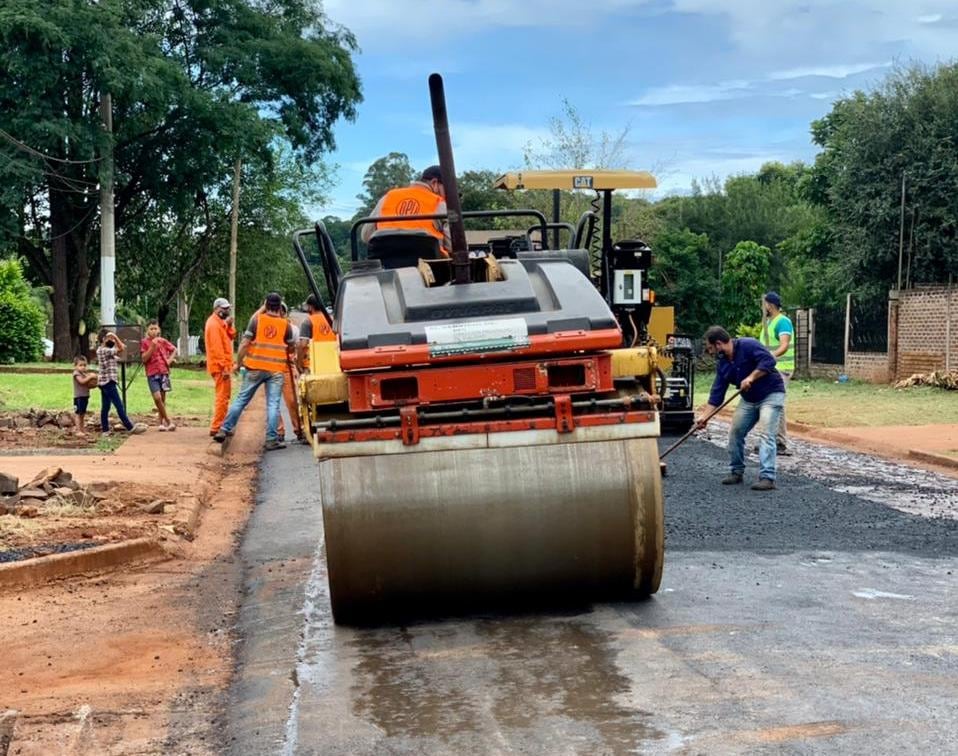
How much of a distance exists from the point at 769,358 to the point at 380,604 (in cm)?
666

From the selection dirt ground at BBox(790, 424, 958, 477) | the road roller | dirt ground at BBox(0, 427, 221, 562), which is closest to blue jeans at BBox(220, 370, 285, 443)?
dirt ground at BBox(0, 427, 221, 562)

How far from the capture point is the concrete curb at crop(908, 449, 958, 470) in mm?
14703

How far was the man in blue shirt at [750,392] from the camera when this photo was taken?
12336 millimetres

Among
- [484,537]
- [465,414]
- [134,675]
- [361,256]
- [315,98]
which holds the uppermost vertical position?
[315,98]

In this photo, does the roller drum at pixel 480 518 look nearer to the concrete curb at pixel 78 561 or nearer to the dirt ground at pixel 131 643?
the dirt ground at pixel 131 643

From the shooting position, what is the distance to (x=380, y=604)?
267 inches

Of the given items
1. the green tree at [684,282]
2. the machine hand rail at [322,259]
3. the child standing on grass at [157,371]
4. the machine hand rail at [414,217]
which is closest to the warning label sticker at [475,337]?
the machine hand rail at [414,217]

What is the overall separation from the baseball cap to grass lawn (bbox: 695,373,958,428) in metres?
12.0

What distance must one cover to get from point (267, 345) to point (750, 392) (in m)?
6.00

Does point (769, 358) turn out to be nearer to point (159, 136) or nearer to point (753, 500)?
point (753, 500)

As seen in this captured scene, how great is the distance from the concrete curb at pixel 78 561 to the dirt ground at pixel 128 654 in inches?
4.5

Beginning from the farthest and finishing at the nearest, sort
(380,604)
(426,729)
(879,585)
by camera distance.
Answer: (879,585)
(380,604)
(426,729)

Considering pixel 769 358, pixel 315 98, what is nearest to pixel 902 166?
pixel 315 98

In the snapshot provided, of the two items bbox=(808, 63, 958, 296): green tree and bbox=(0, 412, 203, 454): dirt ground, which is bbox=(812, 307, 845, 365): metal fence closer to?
bbox=(808, 63, 958, 296): green tree
